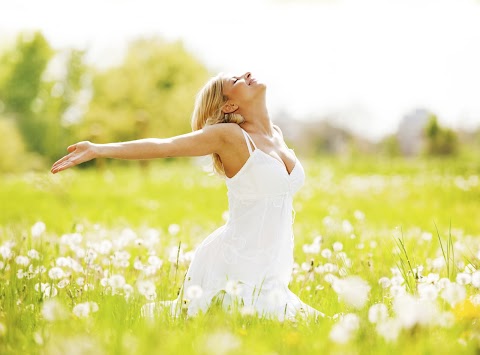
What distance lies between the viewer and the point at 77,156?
3.39 metres

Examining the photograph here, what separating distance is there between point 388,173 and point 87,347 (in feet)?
58.4

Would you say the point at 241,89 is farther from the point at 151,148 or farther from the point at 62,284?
the point at 62,284

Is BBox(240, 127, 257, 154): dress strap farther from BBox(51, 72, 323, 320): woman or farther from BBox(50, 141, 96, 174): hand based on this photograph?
BBox(50, 141, 96, 174): hand

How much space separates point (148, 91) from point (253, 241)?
34510 millimetres

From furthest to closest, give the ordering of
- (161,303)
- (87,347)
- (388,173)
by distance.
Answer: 1. (388,173)
2. (161,303)
3. (87,347)

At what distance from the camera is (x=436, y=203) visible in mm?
10711

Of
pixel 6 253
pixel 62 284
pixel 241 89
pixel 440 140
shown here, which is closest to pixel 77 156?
pixel 62 284

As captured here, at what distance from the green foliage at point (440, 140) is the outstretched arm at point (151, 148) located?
36.2 metres

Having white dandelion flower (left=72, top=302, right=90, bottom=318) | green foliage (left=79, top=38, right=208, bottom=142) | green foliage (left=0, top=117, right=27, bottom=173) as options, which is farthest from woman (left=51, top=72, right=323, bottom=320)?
green foliage (left=79, top=38, right=208, bottom=142)

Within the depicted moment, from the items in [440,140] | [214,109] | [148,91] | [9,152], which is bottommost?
[440,140]

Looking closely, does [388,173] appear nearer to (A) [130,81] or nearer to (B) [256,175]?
(B) [256,175]

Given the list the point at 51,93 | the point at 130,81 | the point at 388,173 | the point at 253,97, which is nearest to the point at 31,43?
the point at 51,93

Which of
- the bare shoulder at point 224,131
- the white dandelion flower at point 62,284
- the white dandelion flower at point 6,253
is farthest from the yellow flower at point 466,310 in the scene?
the white dandelion flower at point 6,253

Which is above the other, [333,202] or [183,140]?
[183,140]
